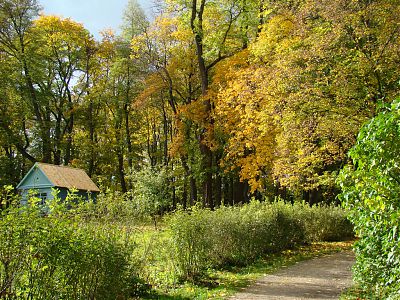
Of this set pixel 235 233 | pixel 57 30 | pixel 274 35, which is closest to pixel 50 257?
pixel 235 233

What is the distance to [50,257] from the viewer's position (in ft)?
15.6

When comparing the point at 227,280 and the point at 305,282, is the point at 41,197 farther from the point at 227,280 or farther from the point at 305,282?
the point at 305,282

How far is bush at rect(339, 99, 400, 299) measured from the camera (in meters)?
4.04

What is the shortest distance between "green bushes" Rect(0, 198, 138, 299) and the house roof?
24.4m

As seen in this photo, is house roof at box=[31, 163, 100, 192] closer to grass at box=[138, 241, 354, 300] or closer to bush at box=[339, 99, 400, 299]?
grass at box=[138, 241, 354, 300]

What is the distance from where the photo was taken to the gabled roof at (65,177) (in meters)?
30.3

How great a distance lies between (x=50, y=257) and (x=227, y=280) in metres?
5.99

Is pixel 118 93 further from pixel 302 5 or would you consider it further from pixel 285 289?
pixel 285 289

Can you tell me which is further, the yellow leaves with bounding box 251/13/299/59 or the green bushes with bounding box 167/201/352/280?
the yellow leaves with bounding box 251/13/299/59

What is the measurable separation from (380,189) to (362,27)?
9.60 m

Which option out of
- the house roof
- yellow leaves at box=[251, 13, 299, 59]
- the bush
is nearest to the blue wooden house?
the house roof

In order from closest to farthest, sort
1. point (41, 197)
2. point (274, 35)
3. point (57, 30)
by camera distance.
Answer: point (274, 35) < point (41, 197) < point (57, 30)

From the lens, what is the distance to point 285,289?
8.88 meters

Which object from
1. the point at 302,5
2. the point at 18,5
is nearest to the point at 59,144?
the point at 18,5
